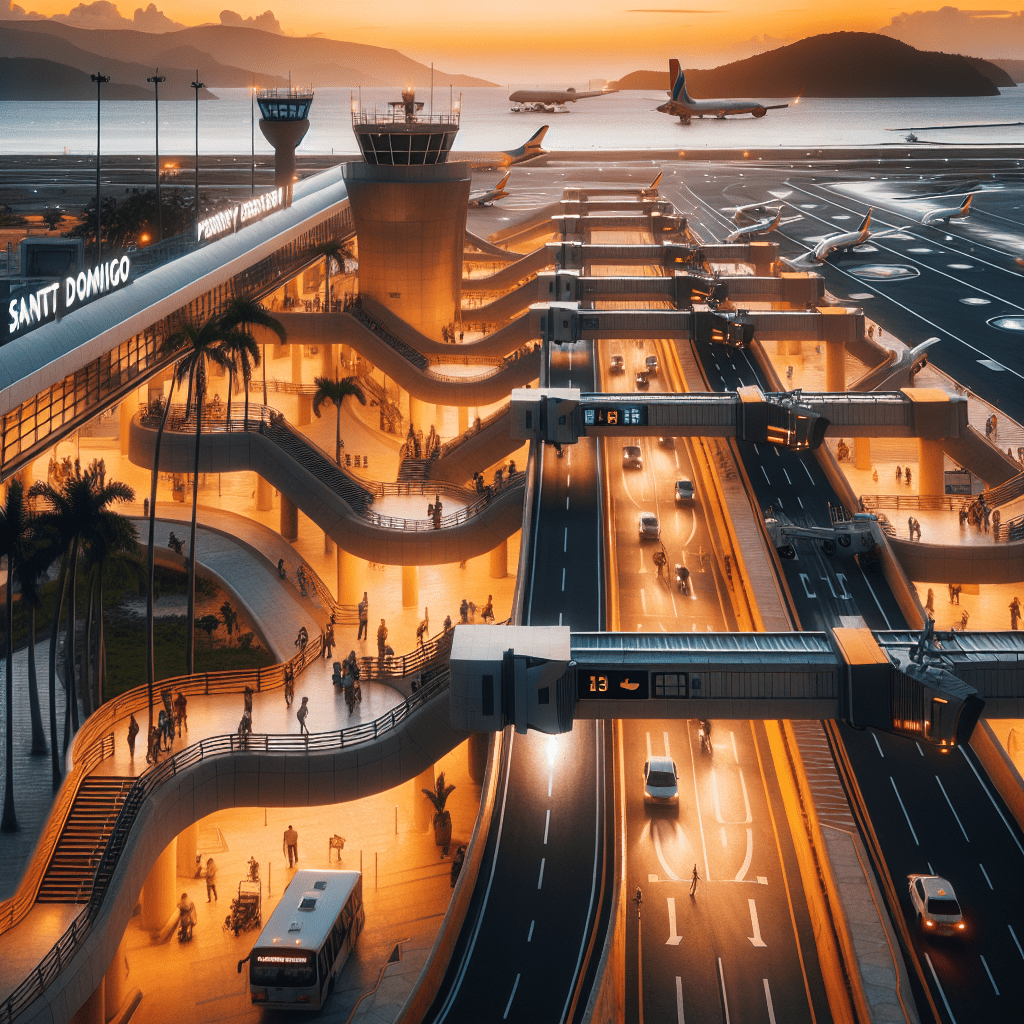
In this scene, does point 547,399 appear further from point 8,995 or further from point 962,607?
point 8,995

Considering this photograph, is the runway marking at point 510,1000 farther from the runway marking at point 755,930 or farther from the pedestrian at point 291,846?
the pedestrian at point 291,846

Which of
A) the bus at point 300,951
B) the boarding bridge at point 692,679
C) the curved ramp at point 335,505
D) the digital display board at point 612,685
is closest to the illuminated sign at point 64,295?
the curved ramp at point 335,505

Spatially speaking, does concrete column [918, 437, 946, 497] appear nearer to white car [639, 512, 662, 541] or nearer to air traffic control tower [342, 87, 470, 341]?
white car [639, 512, 662, 541]

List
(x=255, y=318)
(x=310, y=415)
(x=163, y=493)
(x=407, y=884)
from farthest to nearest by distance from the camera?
(x=310, y=415), (x=163, y=493), (x=255, y=318), (x=407, y=884)

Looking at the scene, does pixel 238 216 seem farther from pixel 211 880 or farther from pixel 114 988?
pixel 114 988

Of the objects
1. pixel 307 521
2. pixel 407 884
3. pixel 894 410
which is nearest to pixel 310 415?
pixel 307 521

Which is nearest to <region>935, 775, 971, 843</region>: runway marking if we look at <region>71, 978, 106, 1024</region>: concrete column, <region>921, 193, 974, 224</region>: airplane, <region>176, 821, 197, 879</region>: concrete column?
<region>71, 978, 106, 1024</region>: concrete column

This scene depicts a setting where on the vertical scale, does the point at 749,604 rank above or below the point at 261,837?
above

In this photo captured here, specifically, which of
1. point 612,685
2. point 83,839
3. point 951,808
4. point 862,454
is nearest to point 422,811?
point 83,839
